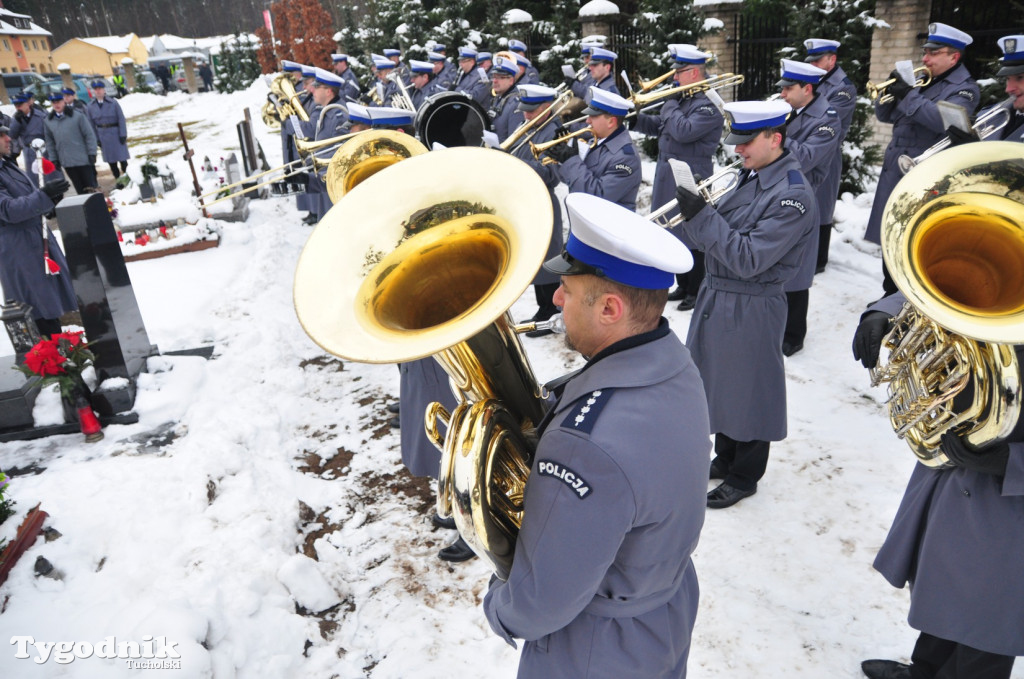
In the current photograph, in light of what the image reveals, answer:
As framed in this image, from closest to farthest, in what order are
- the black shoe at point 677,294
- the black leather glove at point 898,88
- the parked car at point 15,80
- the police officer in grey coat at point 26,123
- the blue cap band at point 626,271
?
1. the blue cap band at point 626,271
2. the black leather glove at point 898,88
3. the black shoe at point 677,294
4. the police officer in grey coat at point 26,123
5. the parked car at point 15,80

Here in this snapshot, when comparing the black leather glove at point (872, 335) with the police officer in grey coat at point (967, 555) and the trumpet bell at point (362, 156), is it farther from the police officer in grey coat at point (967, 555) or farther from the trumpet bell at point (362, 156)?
the trumpet bell at point (362, 156)

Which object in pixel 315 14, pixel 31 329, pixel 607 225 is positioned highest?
pixel 315 14

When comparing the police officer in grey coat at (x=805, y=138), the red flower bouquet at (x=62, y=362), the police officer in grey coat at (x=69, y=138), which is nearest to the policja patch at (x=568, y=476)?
the police officer in grey coat at (x=805, y=138)

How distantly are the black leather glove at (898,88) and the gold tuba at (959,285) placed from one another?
13.6 feet

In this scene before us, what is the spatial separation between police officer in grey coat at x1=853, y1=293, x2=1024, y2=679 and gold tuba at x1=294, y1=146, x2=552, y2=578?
1518mm

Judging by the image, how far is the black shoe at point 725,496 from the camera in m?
3.89

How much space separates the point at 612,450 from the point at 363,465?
353cm

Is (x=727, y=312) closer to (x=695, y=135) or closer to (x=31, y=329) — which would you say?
(x=695, y=135)

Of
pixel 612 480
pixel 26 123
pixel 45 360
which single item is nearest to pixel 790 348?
pixel 612 480

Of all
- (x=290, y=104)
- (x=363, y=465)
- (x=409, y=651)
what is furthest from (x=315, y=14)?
(x=409, y=651)

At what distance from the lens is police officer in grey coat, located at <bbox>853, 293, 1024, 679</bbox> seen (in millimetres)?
2143

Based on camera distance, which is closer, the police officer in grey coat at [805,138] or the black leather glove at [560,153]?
the police officer in grey coat at [805,138]

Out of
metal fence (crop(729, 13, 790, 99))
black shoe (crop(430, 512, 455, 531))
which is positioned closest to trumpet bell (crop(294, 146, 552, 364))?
black shoe (crop(430, 512, 455, 531))

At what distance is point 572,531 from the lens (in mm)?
1476
